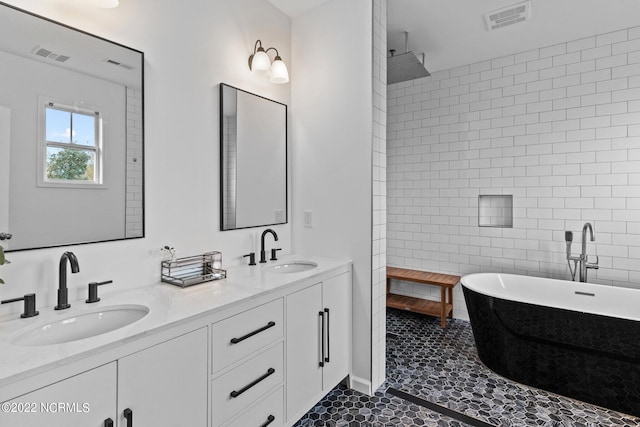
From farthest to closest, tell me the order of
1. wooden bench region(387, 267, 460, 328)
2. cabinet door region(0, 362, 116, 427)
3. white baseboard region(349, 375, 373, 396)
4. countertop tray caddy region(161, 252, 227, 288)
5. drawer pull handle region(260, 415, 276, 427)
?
wooden bench region(387, 267, 460, 328) < white baseboard region(349, 375, 373, 396) < countertop tray caddy region(161, 252, 227, 288) < drawer pull handle region(260, 415, 276, 427) < cabinet door region(0, 362, 116, 427)

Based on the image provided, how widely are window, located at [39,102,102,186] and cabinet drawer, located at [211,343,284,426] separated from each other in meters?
1.11

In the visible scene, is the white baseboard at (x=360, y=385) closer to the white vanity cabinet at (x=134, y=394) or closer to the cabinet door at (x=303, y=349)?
the cabinet door at (x=303, y=349)

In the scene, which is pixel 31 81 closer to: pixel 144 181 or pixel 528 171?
pixel 144 181

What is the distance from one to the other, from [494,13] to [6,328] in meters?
3.55

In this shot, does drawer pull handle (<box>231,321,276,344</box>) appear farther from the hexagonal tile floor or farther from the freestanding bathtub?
the freestanding bathtub

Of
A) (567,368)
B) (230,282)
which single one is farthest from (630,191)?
(230,282)

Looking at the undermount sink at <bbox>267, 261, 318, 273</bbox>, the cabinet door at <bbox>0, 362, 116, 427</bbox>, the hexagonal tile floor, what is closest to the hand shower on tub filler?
the hexagonal tile floor

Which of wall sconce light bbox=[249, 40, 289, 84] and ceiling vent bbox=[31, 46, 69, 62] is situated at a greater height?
wall sconce light bbox=[249, 40, 289, 84]

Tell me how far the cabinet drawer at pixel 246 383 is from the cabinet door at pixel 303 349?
0.11 meters

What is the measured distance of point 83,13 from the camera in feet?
5.08

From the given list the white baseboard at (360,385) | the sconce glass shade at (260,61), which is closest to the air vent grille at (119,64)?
the sconce glass shade at (260,61)

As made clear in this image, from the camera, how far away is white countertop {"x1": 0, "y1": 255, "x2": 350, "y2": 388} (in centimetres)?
96

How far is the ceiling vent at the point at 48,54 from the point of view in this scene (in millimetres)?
1407

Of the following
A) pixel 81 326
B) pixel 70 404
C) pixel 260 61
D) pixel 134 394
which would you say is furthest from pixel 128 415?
pixel 260 61
